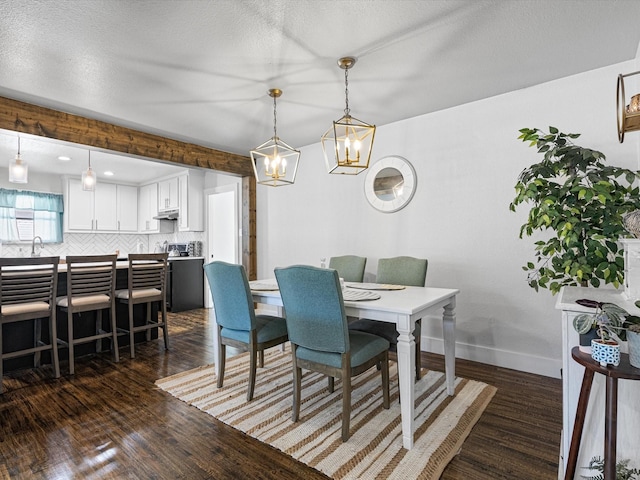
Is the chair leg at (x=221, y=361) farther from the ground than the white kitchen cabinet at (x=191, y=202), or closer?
closer

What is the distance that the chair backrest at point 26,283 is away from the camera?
2729 mm

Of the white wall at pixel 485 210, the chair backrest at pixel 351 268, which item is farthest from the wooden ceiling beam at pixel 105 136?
the chair backrest at pixel 351 268

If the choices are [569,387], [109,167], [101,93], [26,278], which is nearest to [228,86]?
[101,93]

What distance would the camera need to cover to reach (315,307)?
197 cm

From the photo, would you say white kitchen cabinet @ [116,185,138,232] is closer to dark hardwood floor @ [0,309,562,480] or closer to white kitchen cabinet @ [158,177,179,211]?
white kitchen cabinet @ [158,177,179,211]

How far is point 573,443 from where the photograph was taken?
1.32 meters

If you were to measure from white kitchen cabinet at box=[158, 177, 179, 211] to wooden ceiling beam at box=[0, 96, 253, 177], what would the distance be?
2.02 meters

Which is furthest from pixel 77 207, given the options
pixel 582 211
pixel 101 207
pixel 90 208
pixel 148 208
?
pixel 582 211

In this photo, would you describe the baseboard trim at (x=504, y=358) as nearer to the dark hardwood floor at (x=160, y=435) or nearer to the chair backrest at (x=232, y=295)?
the dark hardwood floor at (x=160, y=435)

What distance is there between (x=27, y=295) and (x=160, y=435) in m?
1.82

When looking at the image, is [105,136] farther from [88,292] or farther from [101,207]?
[101,207]

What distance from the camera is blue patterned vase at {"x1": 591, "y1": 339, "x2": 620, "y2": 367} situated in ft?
3.73

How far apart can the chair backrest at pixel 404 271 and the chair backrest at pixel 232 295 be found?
132 cm

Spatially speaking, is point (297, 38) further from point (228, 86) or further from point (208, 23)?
point (228, 86)
